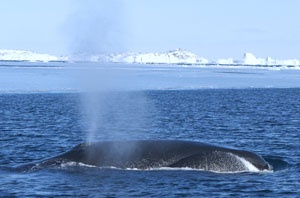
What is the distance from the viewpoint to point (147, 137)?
158 feet

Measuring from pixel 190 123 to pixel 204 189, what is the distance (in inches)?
1267

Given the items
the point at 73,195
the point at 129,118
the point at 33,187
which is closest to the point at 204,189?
the point at 73,195

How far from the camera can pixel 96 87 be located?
123ft

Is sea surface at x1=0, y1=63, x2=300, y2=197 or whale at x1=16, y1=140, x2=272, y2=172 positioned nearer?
sea surface at x1=0, y1=63, x2=300, y2=197

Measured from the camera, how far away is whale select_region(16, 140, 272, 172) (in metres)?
31.0

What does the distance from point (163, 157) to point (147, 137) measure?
17.0 m

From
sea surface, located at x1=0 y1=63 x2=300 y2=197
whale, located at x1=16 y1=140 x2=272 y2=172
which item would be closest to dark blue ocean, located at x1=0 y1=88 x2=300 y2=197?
sea surface, located at x1=0 y1=63 x2=300 y2=197

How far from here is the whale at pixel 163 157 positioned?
102 feet

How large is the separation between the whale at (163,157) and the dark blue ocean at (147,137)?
1.77ft

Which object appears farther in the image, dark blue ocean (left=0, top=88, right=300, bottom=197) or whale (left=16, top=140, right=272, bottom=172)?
whale (left=16, top=140, right=272, bottom=172)

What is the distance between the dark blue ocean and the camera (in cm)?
2738

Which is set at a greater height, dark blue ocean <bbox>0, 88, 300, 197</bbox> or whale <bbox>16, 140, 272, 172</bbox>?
whale <bbox>16, 140, 272, 172</bbox>

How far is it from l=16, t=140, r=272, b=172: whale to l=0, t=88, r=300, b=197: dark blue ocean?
538 millimetres

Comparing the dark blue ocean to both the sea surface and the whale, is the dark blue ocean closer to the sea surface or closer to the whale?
the sea surface
